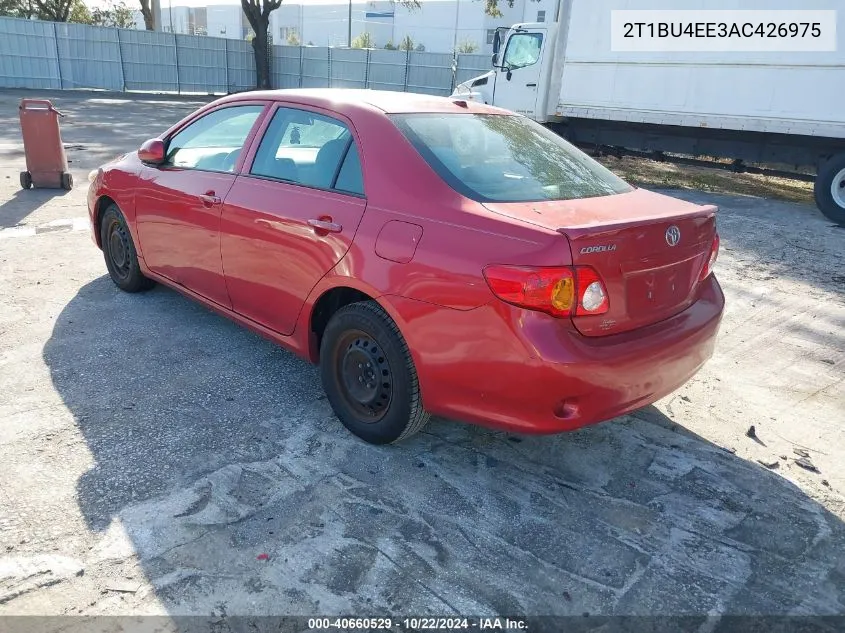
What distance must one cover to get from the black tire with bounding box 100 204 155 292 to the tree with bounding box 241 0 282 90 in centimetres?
2486

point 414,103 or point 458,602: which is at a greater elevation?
point 414,103

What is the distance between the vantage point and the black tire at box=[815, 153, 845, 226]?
9734 millimetres

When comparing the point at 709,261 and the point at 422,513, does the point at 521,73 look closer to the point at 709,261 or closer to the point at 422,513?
the point at 709,261

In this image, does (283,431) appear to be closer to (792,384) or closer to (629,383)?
(629,383)

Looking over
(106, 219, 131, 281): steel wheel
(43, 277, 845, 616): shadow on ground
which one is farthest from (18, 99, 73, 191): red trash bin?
(43, 277, 845, 616): shadow on ground

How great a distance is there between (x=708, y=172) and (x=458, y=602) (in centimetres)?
1482

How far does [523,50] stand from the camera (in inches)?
538

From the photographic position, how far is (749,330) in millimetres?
5160

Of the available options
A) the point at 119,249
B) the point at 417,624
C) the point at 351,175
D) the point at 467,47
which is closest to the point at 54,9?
the point at 467,47

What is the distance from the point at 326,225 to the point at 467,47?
6067 centimetres

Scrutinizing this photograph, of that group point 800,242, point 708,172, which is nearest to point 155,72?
point 708,172

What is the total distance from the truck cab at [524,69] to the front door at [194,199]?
948 centimetres

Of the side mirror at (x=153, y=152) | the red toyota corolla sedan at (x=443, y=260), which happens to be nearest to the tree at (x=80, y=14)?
the side mirror at (x=153, y=152)

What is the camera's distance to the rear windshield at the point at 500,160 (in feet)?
10.2
